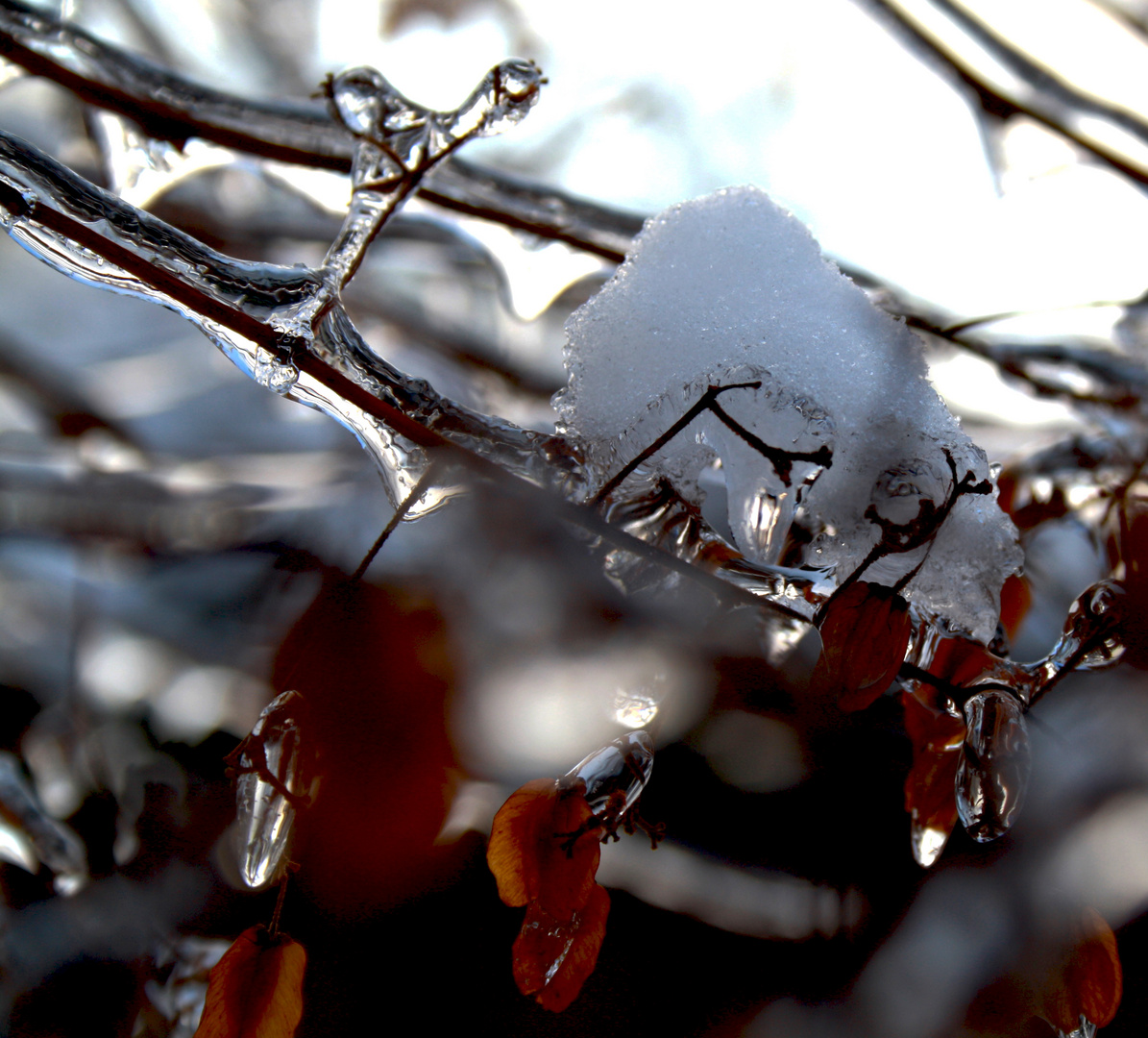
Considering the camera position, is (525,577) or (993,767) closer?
(993,767)

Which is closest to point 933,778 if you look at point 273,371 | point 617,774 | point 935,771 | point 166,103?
point 935,771

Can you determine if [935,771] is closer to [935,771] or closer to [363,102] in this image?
[935,771]

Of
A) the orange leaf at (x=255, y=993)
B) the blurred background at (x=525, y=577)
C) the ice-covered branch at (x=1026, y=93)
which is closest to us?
the orange leaf at (x=255, y=993)

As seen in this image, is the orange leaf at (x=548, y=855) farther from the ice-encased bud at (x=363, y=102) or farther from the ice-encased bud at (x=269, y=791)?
the ice-encased bud at (x=363, y=102)

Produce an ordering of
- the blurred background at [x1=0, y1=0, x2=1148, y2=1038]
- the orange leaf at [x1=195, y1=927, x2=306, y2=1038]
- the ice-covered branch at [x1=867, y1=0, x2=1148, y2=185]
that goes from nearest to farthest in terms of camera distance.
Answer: the orange leaf at [x1=195, y1=927, x2=306, y2=1038] < the blurred background at [x1=0, y1=0, x2=1148, y2=1038] < the ice-covered branch at [x1=867, y1=0, x2=1148, y2=185]

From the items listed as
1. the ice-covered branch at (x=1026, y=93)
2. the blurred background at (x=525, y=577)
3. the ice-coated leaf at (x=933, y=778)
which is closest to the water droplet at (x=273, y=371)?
the blurred background at (x=525, y=577)

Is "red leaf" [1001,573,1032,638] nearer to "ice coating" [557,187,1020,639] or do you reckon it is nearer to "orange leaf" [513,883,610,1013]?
"ice coating" [557,187,1020,639]

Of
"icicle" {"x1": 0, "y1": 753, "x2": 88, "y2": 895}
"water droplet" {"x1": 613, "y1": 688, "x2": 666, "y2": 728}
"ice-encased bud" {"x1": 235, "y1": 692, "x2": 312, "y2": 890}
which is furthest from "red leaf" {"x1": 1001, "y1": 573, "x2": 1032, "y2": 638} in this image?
"icicle" {"x1": 0, "y1": 753, "x2": 88, "y2": 895}
